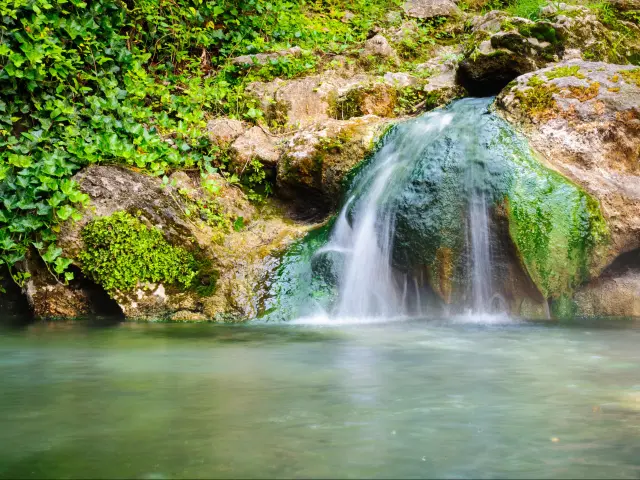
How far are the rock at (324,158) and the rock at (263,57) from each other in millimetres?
1724

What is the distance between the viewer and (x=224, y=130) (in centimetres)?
796

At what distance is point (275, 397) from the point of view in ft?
10.7

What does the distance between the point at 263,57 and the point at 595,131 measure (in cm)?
446

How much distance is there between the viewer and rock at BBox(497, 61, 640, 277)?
6.14 metres

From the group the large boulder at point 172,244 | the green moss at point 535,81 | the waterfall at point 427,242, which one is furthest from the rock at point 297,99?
the green moss at point 535,81

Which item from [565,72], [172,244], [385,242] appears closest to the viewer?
[385,242]

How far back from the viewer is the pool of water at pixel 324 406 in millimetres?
2318

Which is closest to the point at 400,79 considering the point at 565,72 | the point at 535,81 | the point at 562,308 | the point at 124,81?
the point at 535,81

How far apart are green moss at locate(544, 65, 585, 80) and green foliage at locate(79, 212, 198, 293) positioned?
13.3ft

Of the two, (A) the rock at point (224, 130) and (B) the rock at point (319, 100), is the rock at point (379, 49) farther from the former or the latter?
(A) the rock at point (224, 130)

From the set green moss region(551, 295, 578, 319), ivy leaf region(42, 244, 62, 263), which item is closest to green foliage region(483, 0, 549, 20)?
green moss region(551, 295, 578, 319)

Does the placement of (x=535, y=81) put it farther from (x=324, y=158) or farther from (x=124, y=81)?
(x=124, y=81)

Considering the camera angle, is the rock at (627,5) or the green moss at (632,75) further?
the rock at (627,5)

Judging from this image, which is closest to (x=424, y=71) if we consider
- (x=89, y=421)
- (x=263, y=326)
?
(x=263, y=326)
